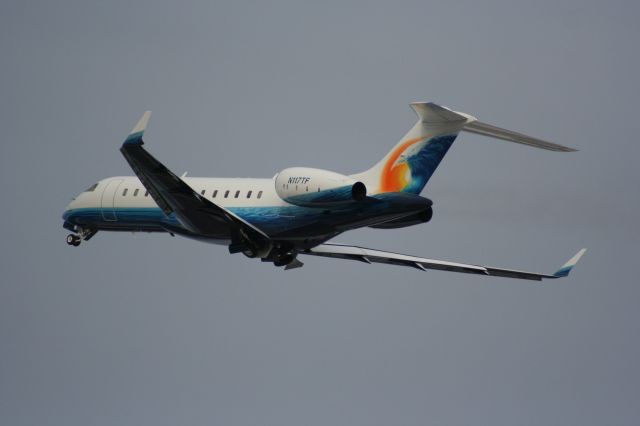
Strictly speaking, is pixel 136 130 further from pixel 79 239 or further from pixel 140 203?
pixel 79 239

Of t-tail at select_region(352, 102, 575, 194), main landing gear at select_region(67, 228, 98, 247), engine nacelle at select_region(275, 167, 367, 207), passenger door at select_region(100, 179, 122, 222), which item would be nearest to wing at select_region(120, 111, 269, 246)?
engine nacelle at select_region(275, 167, 367, 207)

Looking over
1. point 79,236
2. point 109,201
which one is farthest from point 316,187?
point 79,236

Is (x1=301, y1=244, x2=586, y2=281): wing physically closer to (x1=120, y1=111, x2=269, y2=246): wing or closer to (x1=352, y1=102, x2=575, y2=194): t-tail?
(x1=120, y1=111, x2=269, y2=246): wing

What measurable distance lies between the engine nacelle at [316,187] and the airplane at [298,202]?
0.03m

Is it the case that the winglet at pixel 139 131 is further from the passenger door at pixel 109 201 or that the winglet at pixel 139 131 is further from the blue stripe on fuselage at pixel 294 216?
the passenger door at pixel 109 201

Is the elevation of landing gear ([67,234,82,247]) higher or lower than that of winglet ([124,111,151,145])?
lower

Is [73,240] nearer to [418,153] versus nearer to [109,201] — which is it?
[109,201]

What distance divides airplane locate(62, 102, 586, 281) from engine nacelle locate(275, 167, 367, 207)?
0.03 metres

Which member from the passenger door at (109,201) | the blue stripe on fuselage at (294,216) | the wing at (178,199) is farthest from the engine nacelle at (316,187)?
the passenger door at (109,201)

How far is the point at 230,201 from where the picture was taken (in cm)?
4378

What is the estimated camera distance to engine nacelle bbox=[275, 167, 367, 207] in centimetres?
3838

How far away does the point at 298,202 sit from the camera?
39844 mm

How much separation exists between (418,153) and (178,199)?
8.16 m

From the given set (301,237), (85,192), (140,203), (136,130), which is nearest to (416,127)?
(301,237)
